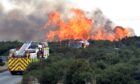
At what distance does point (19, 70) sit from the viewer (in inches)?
1619

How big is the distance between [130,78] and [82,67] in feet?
18.8

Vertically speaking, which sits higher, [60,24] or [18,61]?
[60,24]

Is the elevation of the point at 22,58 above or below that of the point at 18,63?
above

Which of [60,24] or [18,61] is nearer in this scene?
[18,61]

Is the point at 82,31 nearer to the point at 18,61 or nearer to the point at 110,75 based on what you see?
the point at 18,61

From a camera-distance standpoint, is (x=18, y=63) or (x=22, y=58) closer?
(x=22, y=58)

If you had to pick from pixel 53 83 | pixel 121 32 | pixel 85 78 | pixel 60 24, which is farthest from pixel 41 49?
pixel 121 32

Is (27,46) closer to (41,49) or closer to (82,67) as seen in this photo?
(41,49)

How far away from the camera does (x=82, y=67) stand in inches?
907

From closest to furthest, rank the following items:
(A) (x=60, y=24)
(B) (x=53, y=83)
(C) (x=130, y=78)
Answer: (B) (x=53, y=83) → (C) (x=130, y=78) → (A) (x=60, y=24)

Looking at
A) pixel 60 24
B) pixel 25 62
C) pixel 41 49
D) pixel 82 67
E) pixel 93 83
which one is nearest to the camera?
pixel 93 83

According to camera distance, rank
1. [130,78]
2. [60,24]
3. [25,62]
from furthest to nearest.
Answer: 1. [60,24]
2. [25,62]
3. [130,78]

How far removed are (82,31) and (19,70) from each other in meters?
→ 47.1

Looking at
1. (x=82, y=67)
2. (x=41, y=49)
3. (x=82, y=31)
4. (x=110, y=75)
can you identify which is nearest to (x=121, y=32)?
(x=82, y=31)
